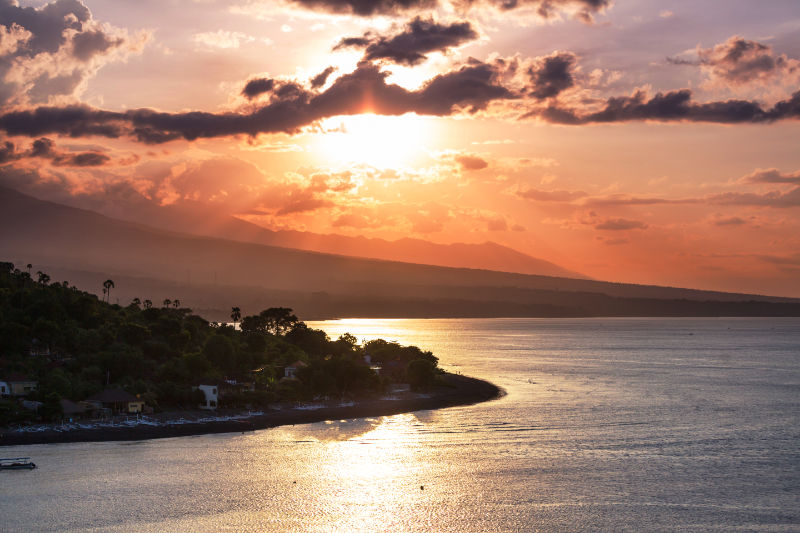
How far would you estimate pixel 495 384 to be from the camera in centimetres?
13488

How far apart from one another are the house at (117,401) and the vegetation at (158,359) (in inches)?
97.8

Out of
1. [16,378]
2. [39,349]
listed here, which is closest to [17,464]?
[16,378]

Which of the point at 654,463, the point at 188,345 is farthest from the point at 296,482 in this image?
the point at 188,345

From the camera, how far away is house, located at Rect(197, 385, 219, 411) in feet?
317

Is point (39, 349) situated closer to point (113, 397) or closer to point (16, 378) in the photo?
point (16, 378)

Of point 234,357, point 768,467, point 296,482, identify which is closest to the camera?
point 296,482

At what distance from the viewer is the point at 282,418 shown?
93.8m

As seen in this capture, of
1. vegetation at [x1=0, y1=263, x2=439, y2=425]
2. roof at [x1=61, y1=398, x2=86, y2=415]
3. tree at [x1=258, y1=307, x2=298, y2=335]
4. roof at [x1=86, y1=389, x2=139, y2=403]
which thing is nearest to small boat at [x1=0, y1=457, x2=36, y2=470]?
vegetation at [x1=0, y1=263, x2=439, y2=425]

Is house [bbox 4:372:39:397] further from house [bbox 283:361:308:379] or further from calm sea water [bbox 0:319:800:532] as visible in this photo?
house [bbox 283:361:308:379]

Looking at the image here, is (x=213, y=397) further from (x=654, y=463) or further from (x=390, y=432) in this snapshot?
(x=654, y=463)

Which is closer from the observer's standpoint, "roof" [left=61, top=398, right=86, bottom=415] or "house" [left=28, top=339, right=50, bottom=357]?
"roof" [left=61, top=398, right=86, bottom=415]

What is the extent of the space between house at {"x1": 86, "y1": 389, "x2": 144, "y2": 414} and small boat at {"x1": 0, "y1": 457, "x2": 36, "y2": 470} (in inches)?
869

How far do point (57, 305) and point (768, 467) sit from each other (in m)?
104

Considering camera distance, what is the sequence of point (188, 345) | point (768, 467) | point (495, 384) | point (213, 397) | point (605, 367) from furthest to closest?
point (605, 367) < point (495, 384) < point (188, 345) < point (213, 397) < point (768, 467)
